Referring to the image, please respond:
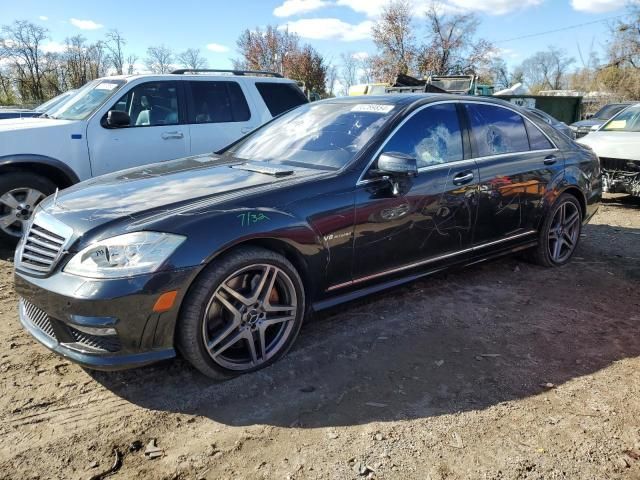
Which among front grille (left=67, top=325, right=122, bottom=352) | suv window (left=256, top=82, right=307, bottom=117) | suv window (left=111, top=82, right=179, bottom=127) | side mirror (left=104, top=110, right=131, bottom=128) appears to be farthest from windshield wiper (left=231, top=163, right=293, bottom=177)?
suv window (left=256, top=82, right=307, bottom=117)

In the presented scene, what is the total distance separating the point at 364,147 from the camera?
11.8 ft

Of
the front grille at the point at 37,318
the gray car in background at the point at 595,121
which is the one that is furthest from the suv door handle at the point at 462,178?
the gray car in background at the point at 595,121

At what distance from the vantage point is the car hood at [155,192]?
289cm

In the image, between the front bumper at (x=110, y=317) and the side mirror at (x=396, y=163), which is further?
the side mirror at (x=396, y=163)

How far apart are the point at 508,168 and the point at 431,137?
916 mm

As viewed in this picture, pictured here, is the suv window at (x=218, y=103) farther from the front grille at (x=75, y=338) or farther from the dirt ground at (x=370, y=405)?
the front grille at (x=75, y=338)

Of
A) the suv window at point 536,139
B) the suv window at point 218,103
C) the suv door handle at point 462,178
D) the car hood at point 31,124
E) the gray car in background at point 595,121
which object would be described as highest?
the suv window at point 218,103

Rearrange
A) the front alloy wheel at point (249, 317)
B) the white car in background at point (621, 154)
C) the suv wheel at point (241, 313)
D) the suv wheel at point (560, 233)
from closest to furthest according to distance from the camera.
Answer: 1. the suv wheel at point (241, 313)
2. the front alloy wheel at point (249, 317)
3. the suv wheel at point (560, 233)
4. the white car in background at point (621, 154)

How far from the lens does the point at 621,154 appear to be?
27.2 feet

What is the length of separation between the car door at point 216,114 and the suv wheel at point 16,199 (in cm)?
187

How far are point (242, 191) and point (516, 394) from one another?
2.02 meters

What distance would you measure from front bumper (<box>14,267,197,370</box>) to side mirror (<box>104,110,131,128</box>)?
11.5 feet

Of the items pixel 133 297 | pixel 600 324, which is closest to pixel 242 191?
pixel 133 297

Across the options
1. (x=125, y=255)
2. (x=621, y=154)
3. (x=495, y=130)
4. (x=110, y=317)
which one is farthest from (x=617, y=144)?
(x=110, y=317)
